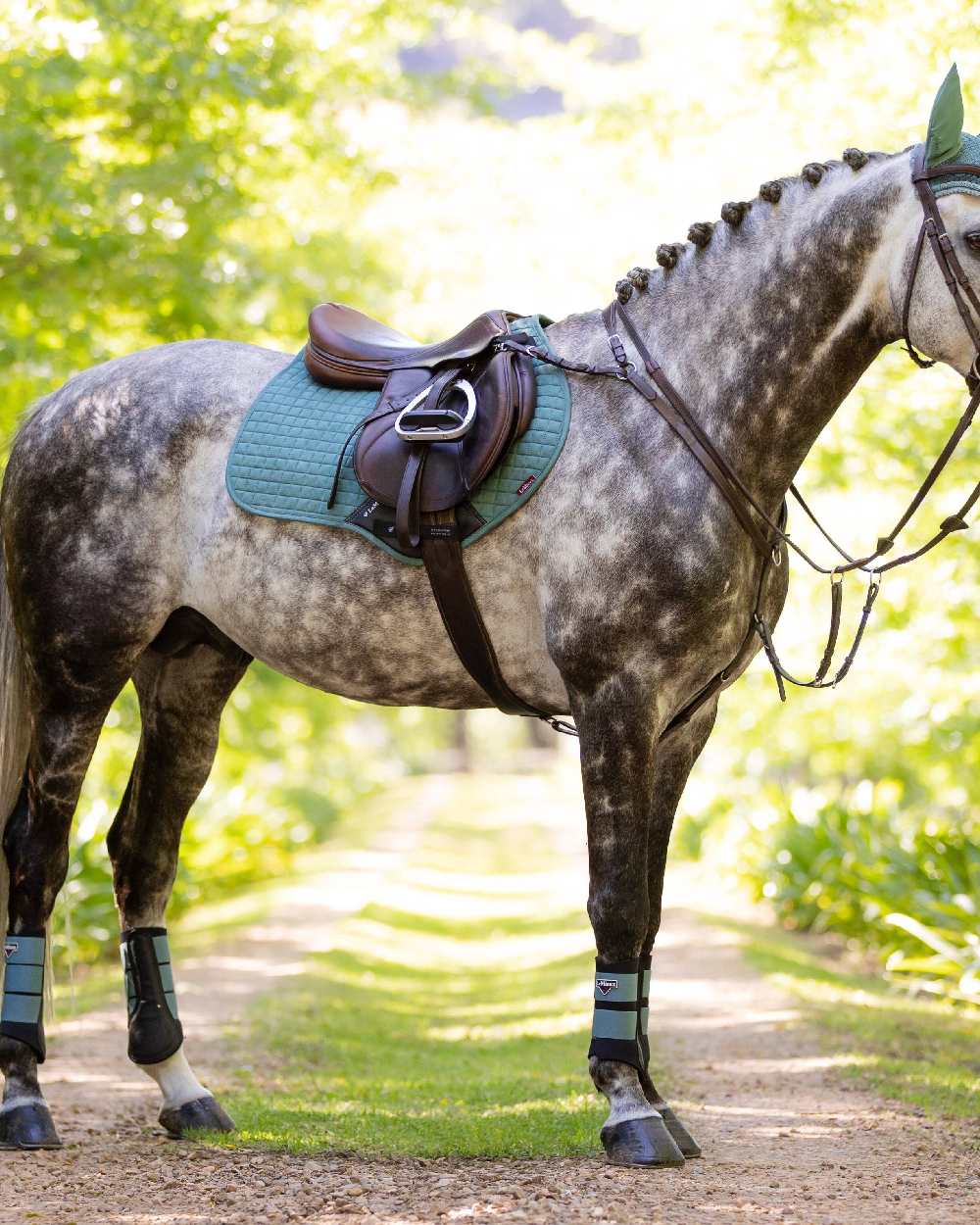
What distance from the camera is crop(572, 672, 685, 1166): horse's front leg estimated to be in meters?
3.66

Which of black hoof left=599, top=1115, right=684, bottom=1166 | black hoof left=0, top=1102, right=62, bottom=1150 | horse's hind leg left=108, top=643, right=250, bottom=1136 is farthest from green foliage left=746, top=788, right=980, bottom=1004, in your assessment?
black hoof left=0, top=1102, right=62, bottom=1150

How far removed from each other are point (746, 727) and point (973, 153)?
9.27 meters

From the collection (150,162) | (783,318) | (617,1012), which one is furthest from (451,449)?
(150,162)

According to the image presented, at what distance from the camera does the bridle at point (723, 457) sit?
3.41 m

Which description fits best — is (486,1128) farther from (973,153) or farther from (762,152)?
(762,152)

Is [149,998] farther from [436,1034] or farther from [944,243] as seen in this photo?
[944,243]

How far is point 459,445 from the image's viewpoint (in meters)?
3.84

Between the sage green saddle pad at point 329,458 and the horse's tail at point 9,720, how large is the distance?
3.26 feet

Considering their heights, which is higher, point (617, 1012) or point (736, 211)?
point (736, 211)

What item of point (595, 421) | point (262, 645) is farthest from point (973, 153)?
point (262, 645)

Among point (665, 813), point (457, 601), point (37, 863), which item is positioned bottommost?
point (37, 863)

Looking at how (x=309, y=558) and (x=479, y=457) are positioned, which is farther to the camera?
(x=309, y=558)

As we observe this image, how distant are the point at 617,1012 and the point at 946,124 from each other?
8.24ft

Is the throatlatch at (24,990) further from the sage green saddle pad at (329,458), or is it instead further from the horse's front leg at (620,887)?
the horse's front leg at (620,887)
